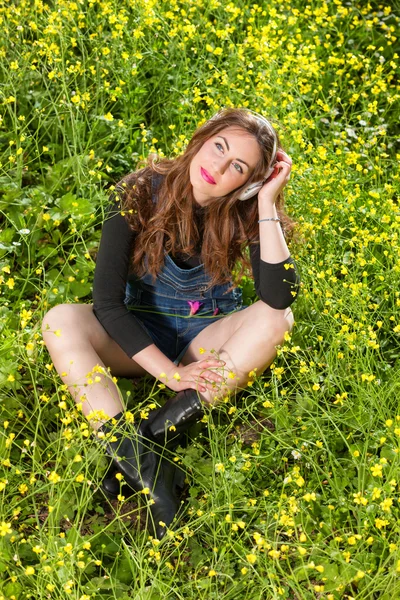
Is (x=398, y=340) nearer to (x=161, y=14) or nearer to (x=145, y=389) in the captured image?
(x=145, y=389)

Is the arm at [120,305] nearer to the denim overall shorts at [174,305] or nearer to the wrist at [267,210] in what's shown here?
the denim overall shorts at [174,305]

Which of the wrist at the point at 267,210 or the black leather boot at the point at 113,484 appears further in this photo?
the wrist at the point at 267,210

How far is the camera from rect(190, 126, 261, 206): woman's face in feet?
9.46

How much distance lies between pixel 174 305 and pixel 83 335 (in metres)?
0.39

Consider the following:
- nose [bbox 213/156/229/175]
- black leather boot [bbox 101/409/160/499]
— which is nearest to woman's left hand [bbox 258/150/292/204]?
nose [bbox 213/156/229/175]

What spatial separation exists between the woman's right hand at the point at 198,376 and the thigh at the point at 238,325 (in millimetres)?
68

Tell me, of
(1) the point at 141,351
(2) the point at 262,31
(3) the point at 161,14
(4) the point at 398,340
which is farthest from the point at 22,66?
(4) the point at 398,340

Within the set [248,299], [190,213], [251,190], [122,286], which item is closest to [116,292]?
[122,286]

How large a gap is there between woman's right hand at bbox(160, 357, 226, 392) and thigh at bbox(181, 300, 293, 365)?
68 mm

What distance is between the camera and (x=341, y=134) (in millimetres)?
4043

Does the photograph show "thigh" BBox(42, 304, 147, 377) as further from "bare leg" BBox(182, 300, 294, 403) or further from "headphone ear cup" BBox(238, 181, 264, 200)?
"headphone ear cup" BBox(238, 181, 264, 200)

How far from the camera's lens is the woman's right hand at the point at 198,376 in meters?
2.85

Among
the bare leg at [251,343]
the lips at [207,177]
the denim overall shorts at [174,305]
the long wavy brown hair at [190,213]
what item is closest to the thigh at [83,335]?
the denim overall shorts at [174,305]

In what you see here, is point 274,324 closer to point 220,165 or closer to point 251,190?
point 251,190
